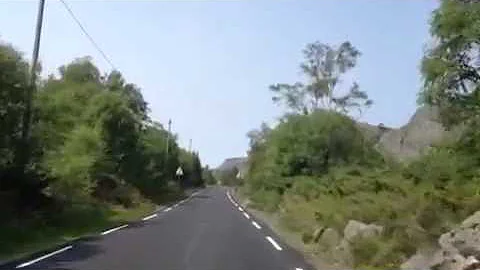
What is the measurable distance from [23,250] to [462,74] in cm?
1376

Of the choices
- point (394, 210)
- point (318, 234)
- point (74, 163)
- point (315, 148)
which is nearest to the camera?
point (394, 210)

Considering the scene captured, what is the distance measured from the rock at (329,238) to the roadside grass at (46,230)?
294 inches

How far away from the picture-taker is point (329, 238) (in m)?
20.8

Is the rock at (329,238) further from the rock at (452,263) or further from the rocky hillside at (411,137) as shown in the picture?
the rocky hillside at (411,137)

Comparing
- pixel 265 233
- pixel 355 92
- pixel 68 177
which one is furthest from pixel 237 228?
pixel 355 92

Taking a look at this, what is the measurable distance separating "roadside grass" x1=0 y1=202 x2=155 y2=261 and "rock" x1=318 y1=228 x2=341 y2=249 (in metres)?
7.46

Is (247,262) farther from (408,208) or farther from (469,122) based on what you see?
(469,122)

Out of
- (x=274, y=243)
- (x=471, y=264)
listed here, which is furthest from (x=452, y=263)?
(x=274, y=243)

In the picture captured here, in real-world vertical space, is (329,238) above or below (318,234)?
below

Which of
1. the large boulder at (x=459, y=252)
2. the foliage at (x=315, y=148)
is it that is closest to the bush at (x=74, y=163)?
the foliage at (x=315, y=148)

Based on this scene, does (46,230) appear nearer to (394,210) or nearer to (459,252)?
(394,210)

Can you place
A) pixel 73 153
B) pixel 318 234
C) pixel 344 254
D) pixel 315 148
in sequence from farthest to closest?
pixel 315 148, pixel 73 153, pixel 318 234, pixel 344 254

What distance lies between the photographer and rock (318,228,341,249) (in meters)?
20.1

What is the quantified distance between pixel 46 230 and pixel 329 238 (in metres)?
9.32
